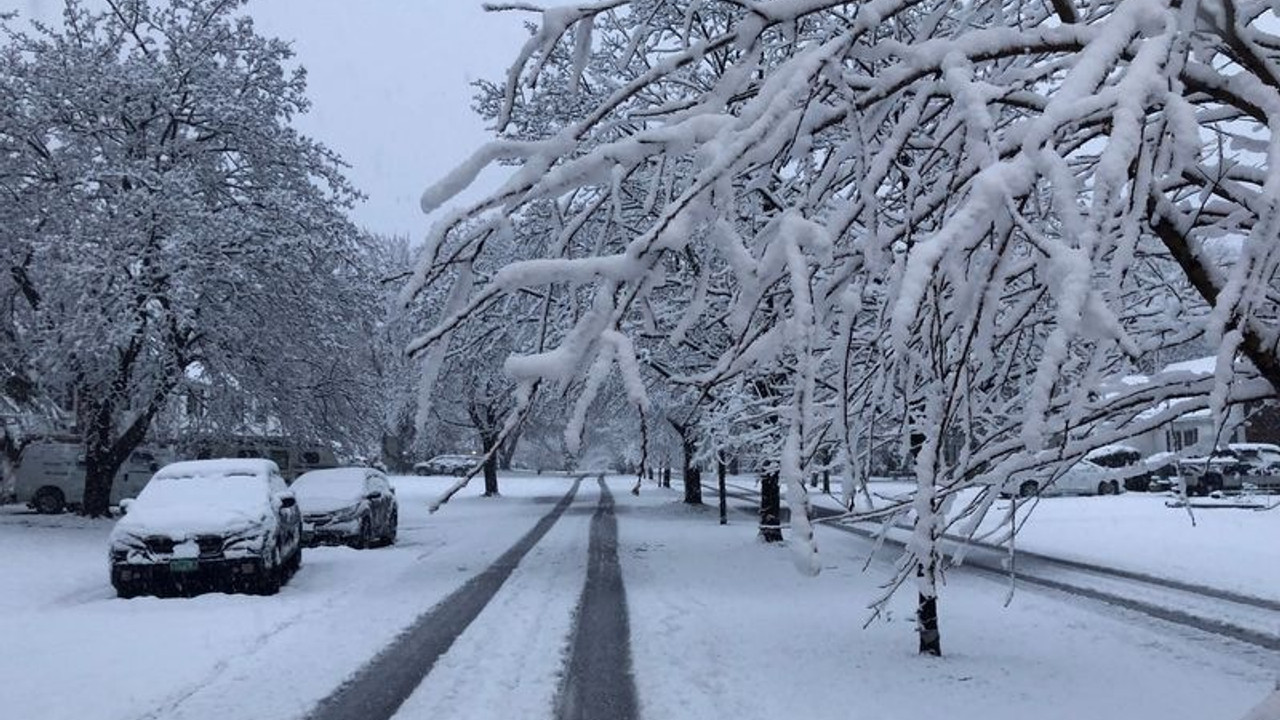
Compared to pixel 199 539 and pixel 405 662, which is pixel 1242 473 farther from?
pixel 405 662

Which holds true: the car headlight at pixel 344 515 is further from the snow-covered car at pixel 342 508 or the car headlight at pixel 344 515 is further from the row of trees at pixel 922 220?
the row of trees at pixel 922 220

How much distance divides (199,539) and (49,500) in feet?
58.9

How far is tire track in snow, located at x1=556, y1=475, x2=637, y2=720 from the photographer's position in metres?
7.57

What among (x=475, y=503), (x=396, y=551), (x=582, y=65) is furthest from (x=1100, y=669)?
(x=475, y=503)

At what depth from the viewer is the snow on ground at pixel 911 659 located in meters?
7.56

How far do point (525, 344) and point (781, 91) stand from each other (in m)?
12.7

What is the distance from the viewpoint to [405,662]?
30.4 feet

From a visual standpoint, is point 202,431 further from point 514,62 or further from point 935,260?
point 935,260

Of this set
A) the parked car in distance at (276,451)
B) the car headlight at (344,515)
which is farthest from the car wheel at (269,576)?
the parked car in distance at (276,451)

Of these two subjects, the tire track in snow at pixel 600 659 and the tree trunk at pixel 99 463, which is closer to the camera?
the tire track in snow at pixel 600 659

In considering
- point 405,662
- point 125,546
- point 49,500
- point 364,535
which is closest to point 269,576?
point 125,546

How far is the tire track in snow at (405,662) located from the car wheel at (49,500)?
17.9 metres

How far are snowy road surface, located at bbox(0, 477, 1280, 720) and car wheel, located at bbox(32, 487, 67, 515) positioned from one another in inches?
495

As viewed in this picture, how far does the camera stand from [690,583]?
1498cm
